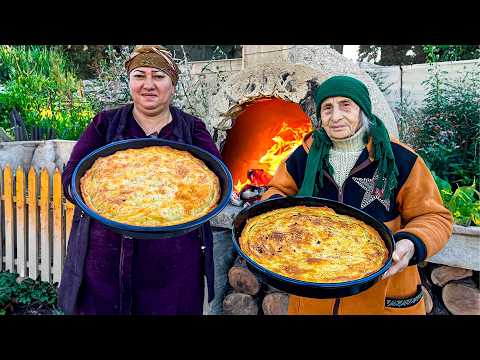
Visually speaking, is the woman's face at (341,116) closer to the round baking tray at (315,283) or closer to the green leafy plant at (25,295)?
the round baking tray at (315,283)

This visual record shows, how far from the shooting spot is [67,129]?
10.8ft

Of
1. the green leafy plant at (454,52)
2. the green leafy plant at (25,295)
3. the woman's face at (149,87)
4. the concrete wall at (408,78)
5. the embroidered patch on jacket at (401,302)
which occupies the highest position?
the green leafy plant at (454,52)

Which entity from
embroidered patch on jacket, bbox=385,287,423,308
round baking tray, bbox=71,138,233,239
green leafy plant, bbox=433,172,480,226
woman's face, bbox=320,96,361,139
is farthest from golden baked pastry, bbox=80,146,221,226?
green leafy plant, bbox=433,172,480,226

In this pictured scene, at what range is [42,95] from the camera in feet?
12.7

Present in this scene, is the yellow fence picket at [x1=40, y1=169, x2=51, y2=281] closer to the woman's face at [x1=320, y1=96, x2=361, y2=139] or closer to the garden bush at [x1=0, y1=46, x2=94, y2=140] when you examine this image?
the garden bush at [x1=0, y1=46, x2=94, y2=140]

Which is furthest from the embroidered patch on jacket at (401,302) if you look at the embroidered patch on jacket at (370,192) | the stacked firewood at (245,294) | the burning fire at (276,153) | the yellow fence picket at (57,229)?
the yellow fence picket at (57,229)

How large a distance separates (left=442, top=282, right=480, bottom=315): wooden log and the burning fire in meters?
1.13

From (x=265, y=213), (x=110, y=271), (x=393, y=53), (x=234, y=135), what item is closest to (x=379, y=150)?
(x=265, y=213)

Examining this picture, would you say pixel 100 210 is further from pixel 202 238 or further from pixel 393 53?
pixel 393 53

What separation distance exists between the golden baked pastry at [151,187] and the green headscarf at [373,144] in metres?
0.39

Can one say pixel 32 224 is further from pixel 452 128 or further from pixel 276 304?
pixel 452 128

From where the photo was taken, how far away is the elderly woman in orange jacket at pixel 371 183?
4.75 feet

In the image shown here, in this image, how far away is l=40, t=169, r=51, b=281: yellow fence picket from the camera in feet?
9.05

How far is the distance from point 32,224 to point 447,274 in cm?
259
